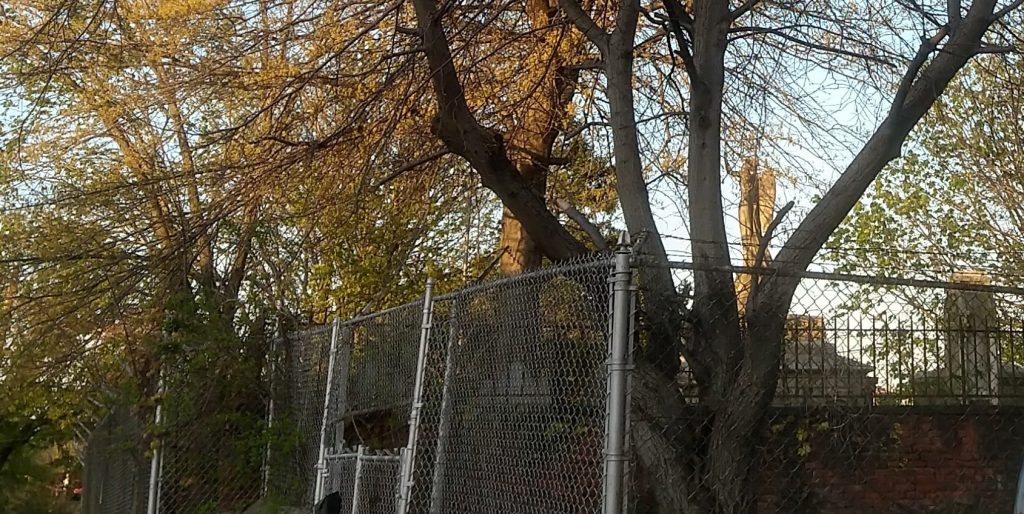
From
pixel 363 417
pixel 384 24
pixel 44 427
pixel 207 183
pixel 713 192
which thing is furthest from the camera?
pixel 44 427

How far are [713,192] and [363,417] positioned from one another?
2.98 meters

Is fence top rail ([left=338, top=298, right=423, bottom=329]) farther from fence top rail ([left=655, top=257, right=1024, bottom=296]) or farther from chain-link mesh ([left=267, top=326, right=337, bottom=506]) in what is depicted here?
fence top rail ([left=655, top=257, right=1024, bottom=296])

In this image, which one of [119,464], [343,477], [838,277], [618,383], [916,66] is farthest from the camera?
[119,464]

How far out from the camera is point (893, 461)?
5.58m

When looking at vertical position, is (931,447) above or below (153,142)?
below

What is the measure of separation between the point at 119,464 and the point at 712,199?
23.0ft

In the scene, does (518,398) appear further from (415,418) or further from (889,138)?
(889,138)

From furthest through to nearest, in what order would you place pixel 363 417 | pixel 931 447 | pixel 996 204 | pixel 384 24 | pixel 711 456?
pixel 996 204 → pixel 384 24 → pixel 363 417 → pixel 931 447 → pixel 711 456

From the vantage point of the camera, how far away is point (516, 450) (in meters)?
5.31

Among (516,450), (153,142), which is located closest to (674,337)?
(516,450)

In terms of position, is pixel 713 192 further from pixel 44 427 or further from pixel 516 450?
pixel 44 427

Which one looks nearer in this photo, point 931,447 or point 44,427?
point 931,447

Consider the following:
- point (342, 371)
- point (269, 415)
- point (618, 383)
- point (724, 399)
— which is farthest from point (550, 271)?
point (269, 415)

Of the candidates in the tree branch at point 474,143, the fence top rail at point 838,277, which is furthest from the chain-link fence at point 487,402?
the tree branch at point 474,143
